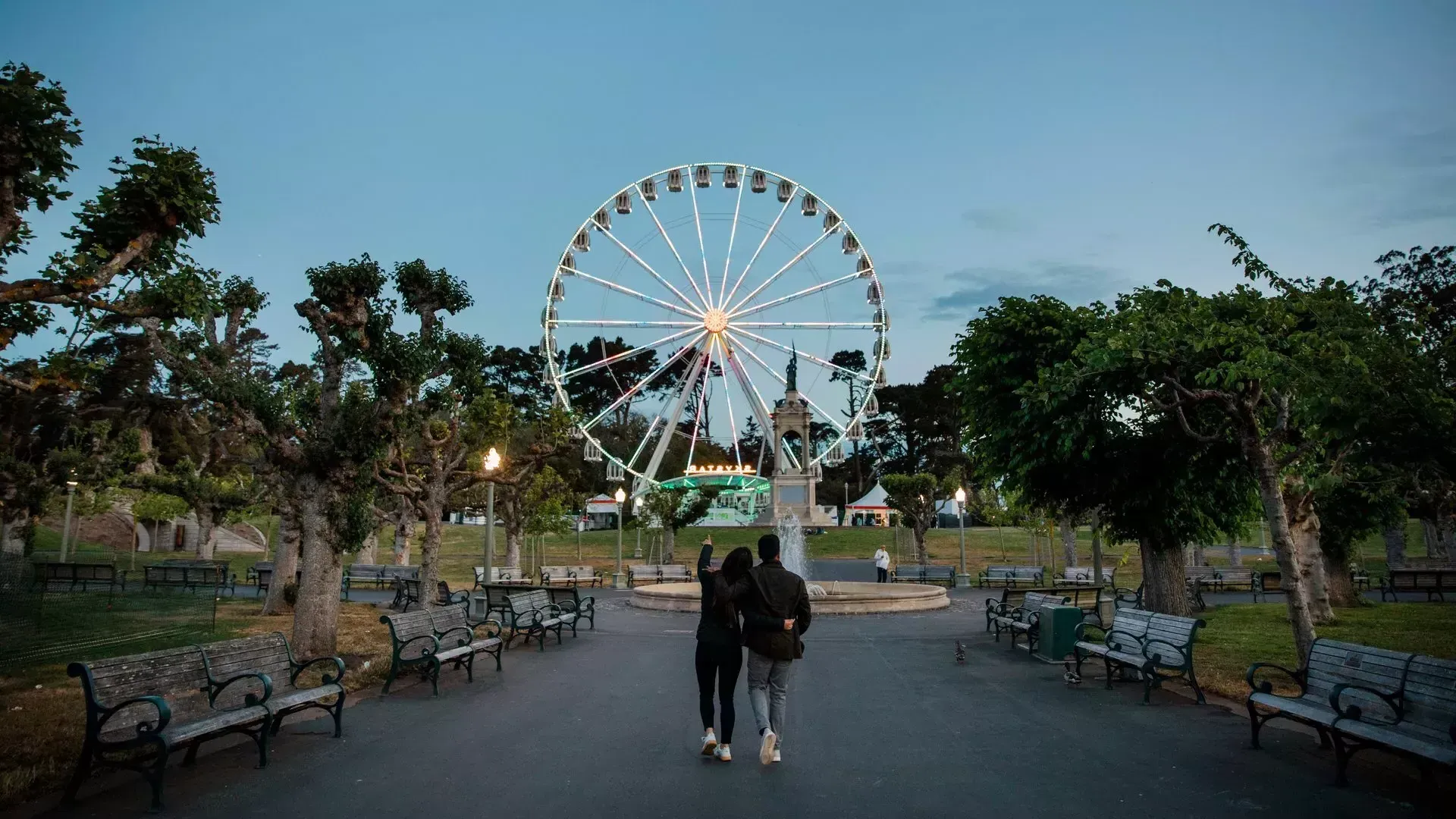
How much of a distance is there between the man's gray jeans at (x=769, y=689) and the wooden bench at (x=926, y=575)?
23267 millimetres

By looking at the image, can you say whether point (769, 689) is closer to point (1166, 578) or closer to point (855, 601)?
point (1166, 578)

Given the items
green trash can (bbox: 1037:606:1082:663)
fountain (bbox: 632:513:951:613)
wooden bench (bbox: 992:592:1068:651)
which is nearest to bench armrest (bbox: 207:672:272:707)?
green trash can (bbox: 1037:606:1082:663)

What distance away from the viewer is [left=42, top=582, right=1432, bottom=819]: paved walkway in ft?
17.9

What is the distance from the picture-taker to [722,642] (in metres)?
6.54

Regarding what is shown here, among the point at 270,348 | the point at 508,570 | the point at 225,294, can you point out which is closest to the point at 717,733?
the point at 225,294

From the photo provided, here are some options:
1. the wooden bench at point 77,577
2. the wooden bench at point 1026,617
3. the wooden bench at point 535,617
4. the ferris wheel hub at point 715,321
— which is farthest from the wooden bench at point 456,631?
the ferris wheel hub at point 715,321

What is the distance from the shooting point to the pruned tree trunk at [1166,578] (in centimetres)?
1447

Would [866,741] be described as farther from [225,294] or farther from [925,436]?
[925,436]

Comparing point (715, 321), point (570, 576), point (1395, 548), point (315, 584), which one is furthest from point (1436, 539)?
point (315, 584)

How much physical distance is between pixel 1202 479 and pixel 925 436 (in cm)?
6136

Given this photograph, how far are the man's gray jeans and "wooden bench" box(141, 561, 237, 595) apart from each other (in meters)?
19.4

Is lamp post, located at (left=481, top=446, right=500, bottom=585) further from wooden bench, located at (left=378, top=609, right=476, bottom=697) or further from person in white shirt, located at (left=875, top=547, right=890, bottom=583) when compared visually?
person in white shirt, located at (left=875, top=547, right=890, bottom=583)

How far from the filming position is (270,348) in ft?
216

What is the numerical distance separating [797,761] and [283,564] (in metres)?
14.7
